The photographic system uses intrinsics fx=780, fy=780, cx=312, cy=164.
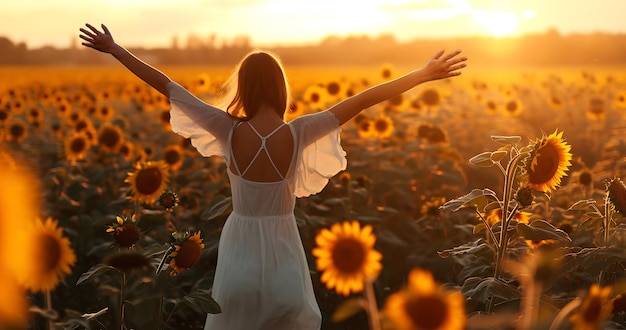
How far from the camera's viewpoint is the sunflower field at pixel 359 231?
134cm

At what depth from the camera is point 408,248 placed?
5.67 meters

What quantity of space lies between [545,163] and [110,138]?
17.4 ft

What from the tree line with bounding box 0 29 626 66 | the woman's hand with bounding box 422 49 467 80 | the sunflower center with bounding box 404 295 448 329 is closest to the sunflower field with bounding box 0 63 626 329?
the sunflower center with bounding box 404 295 448 329

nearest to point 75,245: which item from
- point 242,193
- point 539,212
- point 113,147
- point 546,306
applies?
point 113,147

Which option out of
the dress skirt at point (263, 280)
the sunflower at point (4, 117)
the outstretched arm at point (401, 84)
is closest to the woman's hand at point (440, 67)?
the outstretched arm at point (401, 84)

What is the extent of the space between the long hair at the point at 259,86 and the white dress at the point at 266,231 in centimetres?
8

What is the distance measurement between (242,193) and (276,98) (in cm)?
44

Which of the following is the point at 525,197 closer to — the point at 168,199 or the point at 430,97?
the point at 168,199

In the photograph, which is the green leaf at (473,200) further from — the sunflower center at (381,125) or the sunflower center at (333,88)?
the sunflower center at (333,88)

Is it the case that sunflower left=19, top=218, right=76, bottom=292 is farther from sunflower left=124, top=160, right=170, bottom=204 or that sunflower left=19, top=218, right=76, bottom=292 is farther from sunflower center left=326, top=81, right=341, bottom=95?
sunflower center left=326, top=81, right=341, bottom=95

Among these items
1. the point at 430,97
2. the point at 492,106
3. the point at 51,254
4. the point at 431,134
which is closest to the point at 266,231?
the point at 51,254

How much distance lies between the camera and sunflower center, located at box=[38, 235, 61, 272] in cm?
210

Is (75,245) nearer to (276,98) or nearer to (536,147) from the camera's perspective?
(276,98)

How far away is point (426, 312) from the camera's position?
1.14 meters
